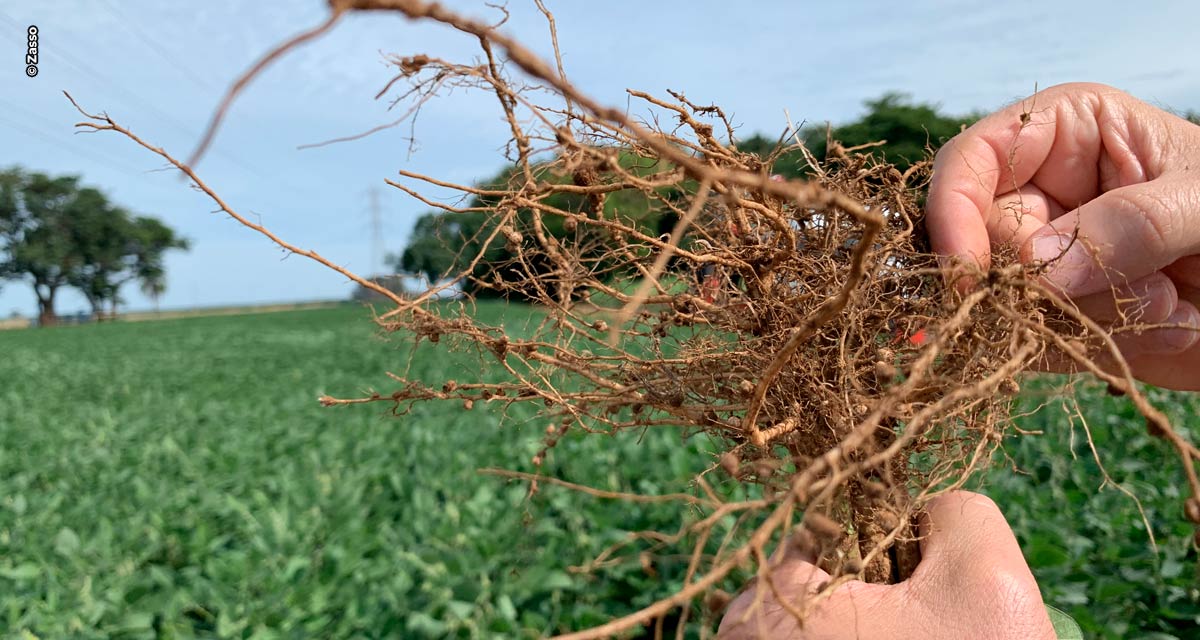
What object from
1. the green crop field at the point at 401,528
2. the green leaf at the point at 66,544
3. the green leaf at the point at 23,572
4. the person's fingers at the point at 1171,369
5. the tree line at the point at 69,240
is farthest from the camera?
the tree line at the point at 69,240

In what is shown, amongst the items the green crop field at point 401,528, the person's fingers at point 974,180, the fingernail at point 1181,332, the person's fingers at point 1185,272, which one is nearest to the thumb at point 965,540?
the green crop field at point 401,528

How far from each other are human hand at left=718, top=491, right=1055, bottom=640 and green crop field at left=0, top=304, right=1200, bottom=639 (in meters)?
0.23

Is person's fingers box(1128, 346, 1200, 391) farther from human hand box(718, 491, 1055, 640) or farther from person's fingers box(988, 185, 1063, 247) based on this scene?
human hand box(718, 491, 1055, 640)

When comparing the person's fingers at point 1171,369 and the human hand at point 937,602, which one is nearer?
the human hand at point 937,602

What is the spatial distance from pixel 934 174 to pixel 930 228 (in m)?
0.14

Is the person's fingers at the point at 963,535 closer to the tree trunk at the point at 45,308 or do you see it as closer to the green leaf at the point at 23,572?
the green leaf at the point at 23,572

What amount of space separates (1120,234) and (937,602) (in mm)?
791

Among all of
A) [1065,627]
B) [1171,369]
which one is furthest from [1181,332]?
[1065,627]

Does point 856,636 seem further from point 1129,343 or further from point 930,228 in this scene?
point 1129,343

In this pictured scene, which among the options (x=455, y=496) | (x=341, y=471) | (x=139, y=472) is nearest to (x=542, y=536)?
(x=455, y=496)

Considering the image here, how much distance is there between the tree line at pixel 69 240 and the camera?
49438mm

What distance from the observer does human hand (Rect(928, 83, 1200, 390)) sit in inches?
51.9

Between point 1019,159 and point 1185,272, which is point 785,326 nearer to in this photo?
point 1019,159

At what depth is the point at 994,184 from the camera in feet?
4.72
